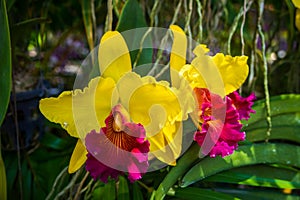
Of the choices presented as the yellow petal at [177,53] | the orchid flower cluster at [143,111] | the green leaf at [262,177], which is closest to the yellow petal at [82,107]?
the orchid flower cluster at [143,111]

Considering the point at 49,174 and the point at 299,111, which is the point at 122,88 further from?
the point at 49,174

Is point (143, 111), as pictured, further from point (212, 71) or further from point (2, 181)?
point (2, 181)

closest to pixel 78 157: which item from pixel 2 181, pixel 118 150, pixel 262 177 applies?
pixel 118 150

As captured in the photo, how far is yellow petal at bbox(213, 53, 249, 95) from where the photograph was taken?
64 cm

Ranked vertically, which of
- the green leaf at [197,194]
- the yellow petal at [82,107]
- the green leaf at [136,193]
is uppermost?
the yellow petal at [82,107]

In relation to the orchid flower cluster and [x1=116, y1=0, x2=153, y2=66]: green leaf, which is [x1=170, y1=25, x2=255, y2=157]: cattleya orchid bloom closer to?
the orchid flower cluster

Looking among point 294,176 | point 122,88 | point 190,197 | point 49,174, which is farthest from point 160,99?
point 49,174

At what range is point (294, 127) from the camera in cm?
76

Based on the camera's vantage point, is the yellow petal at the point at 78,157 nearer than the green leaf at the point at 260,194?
Yes

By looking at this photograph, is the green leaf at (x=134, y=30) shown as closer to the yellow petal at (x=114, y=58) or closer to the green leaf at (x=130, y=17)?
the green leaf at (x=130, y=17)

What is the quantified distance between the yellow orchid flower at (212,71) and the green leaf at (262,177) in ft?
0.50

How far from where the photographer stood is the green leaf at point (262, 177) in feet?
2.33

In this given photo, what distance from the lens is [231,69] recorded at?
25.4 inches

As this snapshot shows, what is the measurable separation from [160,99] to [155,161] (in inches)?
5.3
